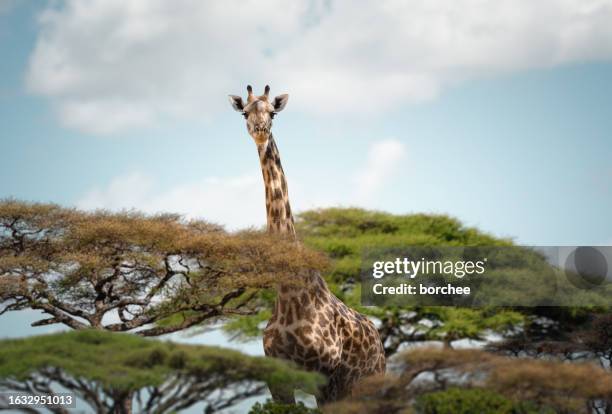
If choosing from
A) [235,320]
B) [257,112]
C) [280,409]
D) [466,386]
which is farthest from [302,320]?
[235,320]

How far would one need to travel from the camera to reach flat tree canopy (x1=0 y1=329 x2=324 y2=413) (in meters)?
11.3

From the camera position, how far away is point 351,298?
28844mm

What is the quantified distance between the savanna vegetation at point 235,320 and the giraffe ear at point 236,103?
233 cm

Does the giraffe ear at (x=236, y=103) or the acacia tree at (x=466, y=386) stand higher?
the giraffe ear at (x=236, y=103)

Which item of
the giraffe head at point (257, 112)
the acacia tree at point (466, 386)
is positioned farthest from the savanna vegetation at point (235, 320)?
the giraffe head at point (257, 112)

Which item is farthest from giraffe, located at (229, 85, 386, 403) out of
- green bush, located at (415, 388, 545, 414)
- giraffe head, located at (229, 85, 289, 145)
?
green bush, located at (415, 388, 545, 414)

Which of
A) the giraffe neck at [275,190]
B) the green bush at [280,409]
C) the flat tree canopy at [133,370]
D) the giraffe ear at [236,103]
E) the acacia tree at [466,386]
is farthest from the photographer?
the giraffe ear at [236,103]

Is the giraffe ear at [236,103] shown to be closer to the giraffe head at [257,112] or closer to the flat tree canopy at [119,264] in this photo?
the giraffe head at [257,112]

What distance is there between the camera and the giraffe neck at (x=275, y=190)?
15.1 m

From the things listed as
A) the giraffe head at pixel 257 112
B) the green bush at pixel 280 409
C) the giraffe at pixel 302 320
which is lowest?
the green bush at pixel 280 409

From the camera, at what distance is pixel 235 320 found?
2983 centimetres

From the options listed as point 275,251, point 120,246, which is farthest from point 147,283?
point 275,251

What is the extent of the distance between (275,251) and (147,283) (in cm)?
494

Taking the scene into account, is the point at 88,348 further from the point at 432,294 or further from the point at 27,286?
the point at 432,294
